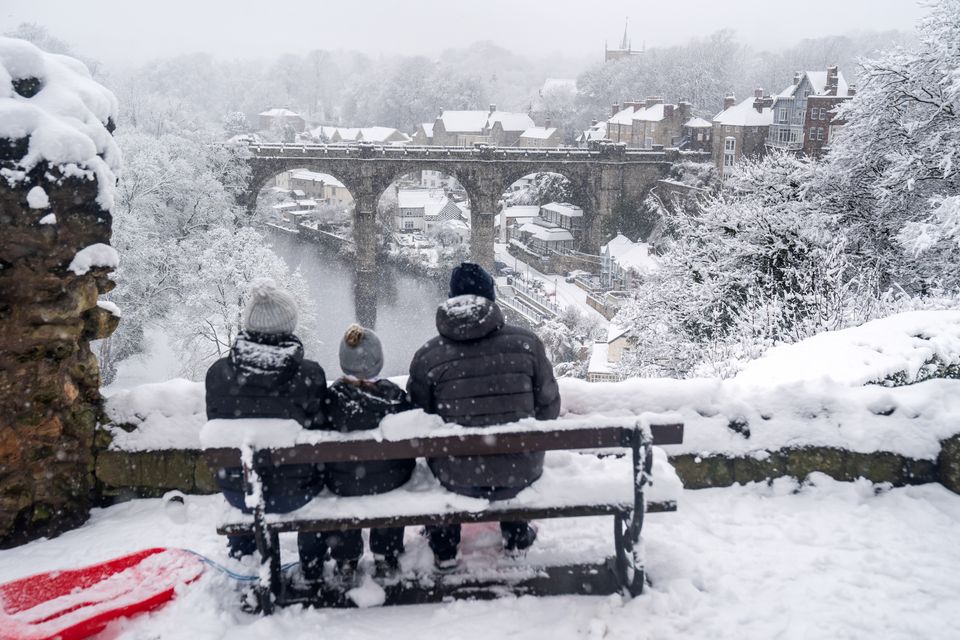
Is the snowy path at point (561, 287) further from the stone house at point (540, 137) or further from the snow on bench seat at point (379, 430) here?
the snow on bench seat at point (379, 430)

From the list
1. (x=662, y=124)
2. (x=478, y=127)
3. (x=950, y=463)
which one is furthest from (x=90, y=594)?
(x=478, y=127)

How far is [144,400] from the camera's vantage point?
378 centimetres

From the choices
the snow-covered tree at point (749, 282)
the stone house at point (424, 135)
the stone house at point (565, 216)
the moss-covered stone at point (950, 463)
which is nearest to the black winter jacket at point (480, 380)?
the moss-covered stone at point (950, 463)

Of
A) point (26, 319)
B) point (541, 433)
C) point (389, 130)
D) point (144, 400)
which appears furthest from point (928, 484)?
point (389, 130)

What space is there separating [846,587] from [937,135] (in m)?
12.7

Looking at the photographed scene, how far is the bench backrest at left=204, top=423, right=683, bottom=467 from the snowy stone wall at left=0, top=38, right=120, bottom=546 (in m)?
1.61

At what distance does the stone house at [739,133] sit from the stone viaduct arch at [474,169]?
4.70 m

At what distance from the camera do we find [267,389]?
271 centimetres

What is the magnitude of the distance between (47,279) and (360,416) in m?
1.89

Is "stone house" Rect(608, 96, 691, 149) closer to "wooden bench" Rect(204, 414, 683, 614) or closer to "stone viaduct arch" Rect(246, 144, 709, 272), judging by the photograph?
"stone viaduct arch" Rect(246, 144, 709, 272)

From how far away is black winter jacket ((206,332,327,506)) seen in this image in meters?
2.68

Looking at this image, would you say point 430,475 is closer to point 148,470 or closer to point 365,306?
point 148,470

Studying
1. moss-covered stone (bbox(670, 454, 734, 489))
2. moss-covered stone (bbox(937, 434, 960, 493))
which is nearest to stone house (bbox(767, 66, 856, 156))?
moss-covered stone (bbox(937, 434, 960, 493))

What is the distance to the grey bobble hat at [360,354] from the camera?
2770mm
